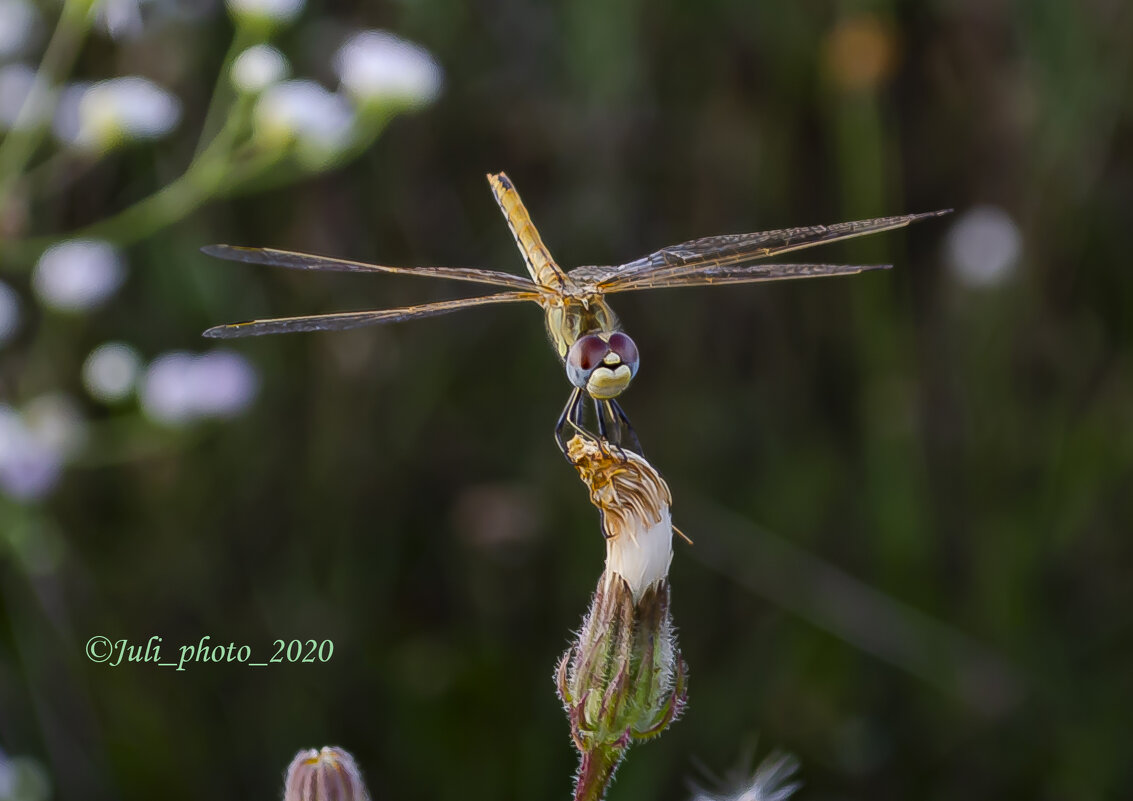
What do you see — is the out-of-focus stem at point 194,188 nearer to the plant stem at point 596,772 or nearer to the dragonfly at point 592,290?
the dragonfly at point 592,290

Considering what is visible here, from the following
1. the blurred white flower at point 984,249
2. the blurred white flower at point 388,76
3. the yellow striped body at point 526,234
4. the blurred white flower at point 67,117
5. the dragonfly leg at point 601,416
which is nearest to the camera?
the dragonfly leg at point 601,416

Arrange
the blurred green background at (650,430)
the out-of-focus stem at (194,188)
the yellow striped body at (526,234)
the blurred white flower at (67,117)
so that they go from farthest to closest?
the blurred green background at (650,430), the blurred white flower at (67,117), the out-of-focus stem at (194,188), the yellow striped body at (526,234)

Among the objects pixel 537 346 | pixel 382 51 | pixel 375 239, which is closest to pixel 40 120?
pixel 382 51

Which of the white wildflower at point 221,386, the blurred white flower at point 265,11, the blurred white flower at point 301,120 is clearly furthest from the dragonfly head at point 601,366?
the white wildflower at point 221,386

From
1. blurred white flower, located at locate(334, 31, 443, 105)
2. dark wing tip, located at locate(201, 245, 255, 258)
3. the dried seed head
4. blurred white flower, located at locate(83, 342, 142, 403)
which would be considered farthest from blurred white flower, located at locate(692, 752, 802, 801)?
blurred white flower, located at locate(83, 342, 142, 403)

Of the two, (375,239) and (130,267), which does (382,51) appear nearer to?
(375,239)

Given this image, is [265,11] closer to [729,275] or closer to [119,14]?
[119,14]

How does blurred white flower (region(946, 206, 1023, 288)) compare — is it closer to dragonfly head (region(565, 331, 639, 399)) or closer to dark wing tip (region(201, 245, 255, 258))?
dragonfly head (region(565, 331, 639, 399))
